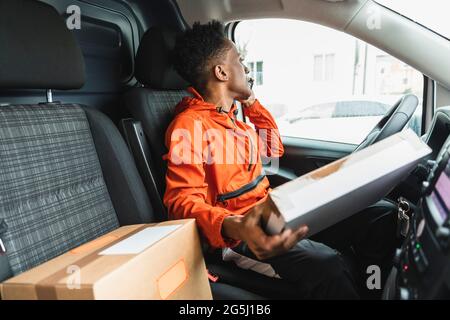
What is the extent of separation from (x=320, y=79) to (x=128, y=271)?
1.83m

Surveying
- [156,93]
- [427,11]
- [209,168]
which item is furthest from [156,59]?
[427,11]

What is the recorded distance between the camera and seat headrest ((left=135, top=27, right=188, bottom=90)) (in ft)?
4.86

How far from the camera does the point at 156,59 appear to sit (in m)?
1.48

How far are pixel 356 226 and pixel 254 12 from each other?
3.91ft

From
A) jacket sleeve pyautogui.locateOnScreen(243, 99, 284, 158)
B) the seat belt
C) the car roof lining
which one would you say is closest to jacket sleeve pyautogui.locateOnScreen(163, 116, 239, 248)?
the seat belt

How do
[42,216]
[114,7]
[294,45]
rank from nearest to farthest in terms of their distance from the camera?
1. [42,216]
2. [114,7]
3. [294,45]

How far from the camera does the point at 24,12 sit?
1027 millimetres

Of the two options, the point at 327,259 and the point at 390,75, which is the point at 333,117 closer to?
the point at 390,75

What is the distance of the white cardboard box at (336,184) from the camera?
708 mm

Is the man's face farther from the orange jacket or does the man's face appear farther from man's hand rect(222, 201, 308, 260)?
man's hand rect(222, 201, 308, 260)

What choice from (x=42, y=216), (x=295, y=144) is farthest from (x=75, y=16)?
(x=295, y=144)

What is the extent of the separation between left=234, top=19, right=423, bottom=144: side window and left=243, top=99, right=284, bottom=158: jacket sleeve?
0.50 m

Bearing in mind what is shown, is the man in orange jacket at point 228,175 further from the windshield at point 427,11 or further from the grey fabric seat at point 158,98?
the windshield at point 427,11

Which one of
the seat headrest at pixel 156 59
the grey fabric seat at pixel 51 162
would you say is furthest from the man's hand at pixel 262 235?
the seat headrest at pixel 156 59
